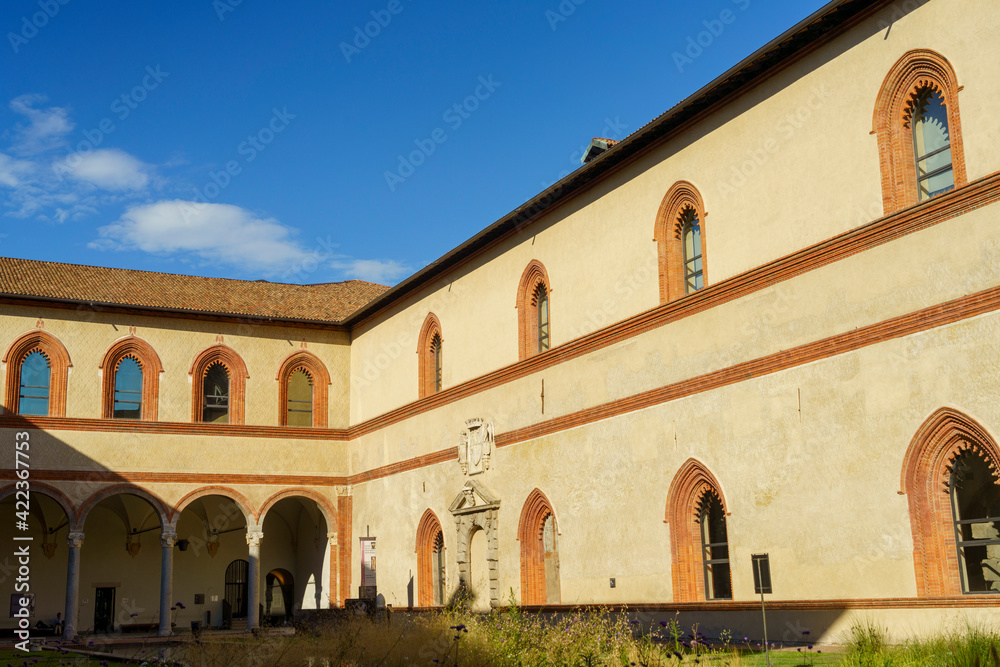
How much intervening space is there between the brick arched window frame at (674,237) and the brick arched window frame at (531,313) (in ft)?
13.1

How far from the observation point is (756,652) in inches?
552

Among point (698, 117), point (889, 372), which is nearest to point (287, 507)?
point (698, 117)

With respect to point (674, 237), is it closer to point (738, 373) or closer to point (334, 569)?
point (738, 373)

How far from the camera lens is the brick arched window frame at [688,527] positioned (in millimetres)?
16641

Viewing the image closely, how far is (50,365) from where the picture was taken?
26.8 metres

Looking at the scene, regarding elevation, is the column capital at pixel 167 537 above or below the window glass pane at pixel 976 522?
above

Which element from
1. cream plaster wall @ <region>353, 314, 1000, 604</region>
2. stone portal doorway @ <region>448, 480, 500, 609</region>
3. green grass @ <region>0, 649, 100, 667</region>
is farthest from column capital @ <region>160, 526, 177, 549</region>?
cream plaster wall @ <region>353, 314, 1000, 604</region>

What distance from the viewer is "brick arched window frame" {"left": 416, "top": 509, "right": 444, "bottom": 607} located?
81.4 feet

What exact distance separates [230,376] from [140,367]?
240 centimetres

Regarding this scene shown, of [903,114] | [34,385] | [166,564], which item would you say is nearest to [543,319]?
[903,114]

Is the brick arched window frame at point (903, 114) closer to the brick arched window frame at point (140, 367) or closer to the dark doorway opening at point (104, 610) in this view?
the brick arched window frame at point (140, 367)

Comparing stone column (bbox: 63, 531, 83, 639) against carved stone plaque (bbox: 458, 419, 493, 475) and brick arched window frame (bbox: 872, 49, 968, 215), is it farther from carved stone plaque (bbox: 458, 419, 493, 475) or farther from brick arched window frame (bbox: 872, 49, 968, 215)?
brick arched window frame (bbox: 872, 49, 968, 215)

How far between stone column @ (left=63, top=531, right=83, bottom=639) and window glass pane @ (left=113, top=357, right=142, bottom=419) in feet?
10.9

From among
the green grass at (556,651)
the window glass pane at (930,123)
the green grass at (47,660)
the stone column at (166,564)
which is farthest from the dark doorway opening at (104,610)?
the window glass pane at (930,123)
